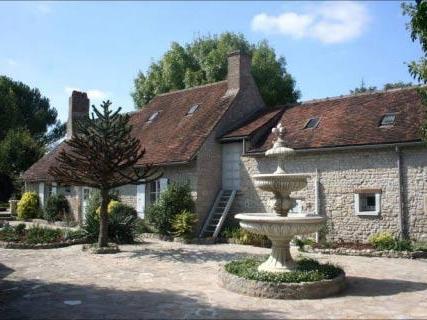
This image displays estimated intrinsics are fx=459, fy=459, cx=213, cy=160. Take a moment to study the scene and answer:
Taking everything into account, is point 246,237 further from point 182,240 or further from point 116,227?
point 116,227

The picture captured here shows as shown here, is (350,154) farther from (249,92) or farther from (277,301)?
(277,301)

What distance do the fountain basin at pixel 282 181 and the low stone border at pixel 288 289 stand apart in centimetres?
198

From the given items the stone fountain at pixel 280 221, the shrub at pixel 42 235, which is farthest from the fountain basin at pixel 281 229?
the shrub at pixel 42 235

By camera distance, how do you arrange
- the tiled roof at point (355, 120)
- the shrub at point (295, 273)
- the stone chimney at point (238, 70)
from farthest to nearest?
1. the stone chimney at point (238, 70)
2. the tiled roof at point (355, 120)
3. the shrub at point (295, 273)

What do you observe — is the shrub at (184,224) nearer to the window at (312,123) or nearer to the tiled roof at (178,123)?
the tiled roof at (178,123)

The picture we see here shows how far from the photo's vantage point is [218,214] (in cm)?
1847

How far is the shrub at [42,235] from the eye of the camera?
15747 millimetres

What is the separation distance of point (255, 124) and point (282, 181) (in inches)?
403

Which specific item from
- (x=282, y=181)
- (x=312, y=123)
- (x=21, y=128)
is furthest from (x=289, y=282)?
(x=21, y=128)

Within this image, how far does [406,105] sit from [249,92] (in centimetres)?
729

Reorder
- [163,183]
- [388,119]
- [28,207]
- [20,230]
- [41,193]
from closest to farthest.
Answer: [388,119], [20,230], [163,183], [28,207], [41,193]

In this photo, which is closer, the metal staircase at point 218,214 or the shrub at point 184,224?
the shrub at point 184,224

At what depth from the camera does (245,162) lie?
1875cm

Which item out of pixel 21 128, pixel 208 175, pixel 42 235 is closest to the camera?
pixel 42 235
